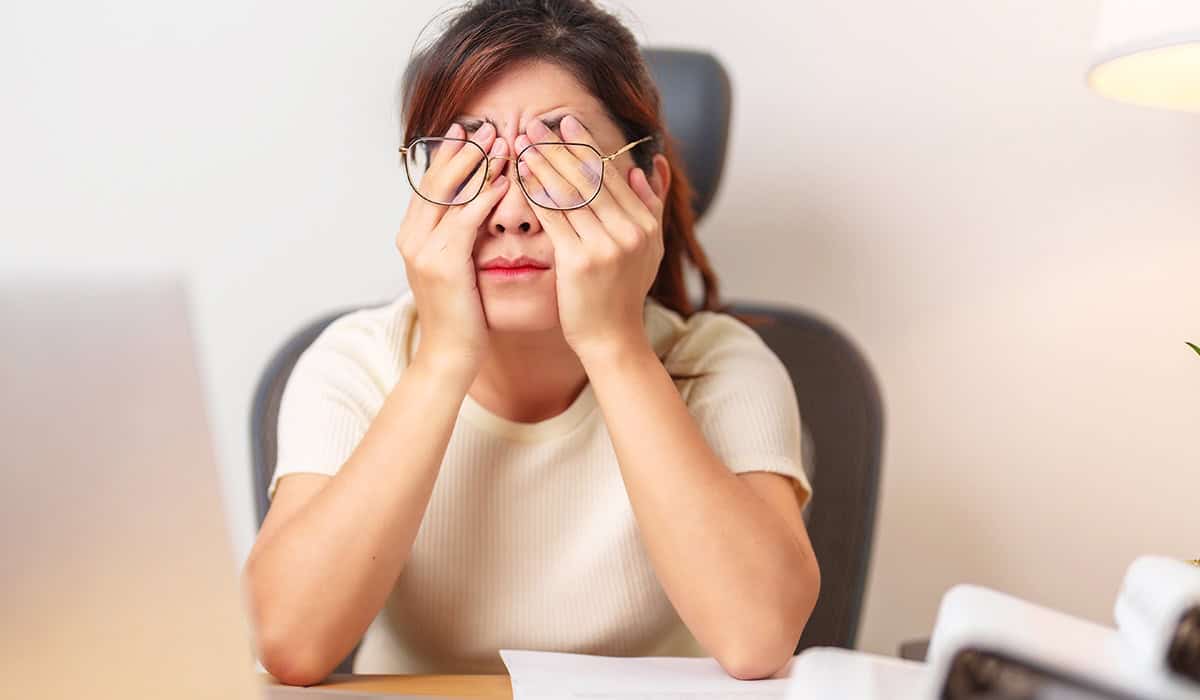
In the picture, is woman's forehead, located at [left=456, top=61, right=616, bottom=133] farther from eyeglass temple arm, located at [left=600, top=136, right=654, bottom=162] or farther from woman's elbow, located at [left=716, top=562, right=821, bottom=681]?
woman's elbow, located at [left=716, top=562, right=821, bottom=681]

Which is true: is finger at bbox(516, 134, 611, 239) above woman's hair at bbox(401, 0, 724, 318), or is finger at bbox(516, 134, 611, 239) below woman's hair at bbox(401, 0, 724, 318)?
below

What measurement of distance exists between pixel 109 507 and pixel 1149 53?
1029 millimetres

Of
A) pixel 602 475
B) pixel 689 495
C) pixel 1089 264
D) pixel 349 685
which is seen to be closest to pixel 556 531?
pixel 602 475

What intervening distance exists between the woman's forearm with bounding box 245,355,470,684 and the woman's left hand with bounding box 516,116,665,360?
0.13 m

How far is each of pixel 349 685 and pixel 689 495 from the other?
13.1 inches

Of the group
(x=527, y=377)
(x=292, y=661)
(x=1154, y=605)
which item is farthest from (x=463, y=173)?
(x=1154, y=605)

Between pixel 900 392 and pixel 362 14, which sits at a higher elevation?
pixel 362 14

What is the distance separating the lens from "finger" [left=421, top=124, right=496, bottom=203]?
1.05 metres

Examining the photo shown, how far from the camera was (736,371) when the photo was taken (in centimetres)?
119

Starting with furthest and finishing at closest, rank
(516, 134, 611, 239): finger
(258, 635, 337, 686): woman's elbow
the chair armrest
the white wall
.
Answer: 1. the white wall
2. the chair armrest
3. (516, 134, 611, 239): finger
4. (258, 635, 337, 686): woman's elbow

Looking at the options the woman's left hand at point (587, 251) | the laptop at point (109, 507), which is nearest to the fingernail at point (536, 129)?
the woman's left hand at point (587, 251)

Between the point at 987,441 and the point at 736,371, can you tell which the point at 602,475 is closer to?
the point at 736,371

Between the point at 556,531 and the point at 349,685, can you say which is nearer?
the point at 349,685

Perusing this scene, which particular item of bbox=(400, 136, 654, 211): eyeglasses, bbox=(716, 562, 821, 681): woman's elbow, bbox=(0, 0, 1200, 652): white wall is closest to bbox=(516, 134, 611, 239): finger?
bbox=(400, 136, 654, 211): eyeglasses
